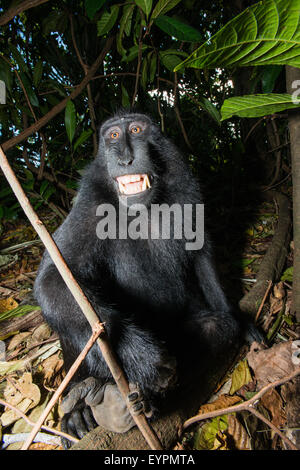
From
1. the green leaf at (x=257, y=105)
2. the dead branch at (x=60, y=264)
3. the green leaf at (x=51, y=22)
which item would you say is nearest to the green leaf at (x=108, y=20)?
the green leaf at (x=51, y=22)

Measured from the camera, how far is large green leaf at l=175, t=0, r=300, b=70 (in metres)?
0.72

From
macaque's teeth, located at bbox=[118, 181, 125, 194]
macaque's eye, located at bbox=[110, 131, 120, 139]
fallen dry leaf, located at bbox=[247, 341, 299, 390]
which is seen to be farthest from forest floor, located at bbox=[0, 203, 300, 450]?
macaque's eye, located at bbox=[110, 131, 120, 139]

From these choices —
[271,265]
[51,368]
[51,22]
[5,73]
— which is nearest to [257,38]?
[51,368]

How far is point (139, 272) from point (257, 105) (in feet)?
4.97

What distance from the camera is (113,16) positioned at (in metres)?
2.91

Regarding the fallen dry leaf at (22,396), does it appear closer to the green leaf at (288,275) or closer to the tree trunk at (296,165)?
the tree trunk at (296,165)

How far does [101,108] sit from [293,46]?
5036 mm

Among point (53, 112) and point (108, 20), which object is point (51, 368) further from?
point (108, 20)

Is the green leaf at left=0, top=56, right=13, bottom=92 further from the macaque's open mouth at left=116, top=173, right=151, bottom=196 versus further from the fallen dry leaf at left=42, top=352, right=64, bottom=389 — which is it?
the fallen dry leaf at left=42, top=352, right=64, bottom=389

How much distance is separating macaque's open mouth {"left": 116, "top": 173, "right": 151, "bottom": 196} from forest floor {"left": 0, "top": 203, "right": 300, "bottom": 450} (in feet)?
4.80

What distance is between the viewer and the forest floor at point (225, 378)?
5.46 ft

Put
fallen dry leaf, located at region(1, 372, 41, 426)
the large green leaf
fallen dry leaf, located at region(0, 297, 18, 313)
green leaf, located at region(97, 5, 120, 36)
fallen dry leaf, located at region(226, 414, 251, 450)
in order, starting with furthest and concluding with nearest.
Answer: fallen dry leaf, located at region(0, 297, 18, 313)
green leaf, located at region(97, 5, 120, 36)
fallen dry leaf, located at region(1, 372, 41, 426)
fallen dry leaf, located at region(226, 414, 251, 450)
the large green leaf
